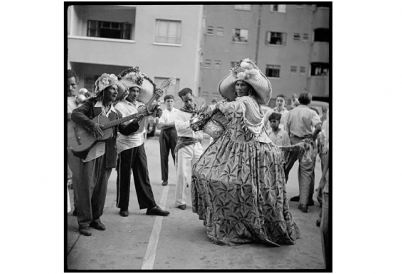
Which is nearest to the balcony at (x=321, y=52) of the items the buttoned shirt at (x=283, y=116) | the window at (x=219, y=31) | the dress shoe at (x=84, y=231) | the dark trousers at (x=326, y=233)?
the buttoned shirt at (x=283, y=116)

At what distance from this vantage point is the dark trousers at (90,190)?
15.3 ft

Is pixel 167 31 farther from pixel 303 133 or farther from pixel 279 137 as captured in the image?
pixel 303 133

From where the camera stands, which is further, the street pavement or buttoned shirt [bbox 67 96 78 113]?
buttoned shirt [bbox 67 96 78 113]

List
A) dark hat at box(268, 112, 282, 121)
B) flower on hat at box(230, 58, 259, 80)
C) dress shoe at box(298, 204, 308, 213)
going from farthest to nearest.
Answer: dark hat at box(268, 112, 282, 121) < dress shoe at box(298, 204, 308, 213) < flower on hat at box(230, 58, 259, 80)

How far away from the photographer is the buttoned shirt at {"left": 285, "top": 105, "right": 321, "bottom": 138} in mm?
4969

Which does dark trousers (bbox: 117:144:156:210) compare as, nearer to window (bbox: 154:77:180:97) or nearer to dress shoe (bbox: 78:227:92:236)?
dress shoe (bbox: 78:227:92:236)

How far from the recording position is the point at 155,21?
4.61m

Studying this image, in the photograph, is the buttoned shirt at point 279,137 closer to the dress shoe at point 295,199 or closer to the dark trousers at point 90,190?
the dress shoe at point 295,199

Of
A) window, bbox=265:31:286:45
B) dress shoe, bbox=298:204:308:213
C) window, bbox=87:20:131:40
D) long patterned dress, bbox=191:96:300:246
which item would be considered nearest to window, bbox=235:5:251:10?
window, bbox=265:31:286:45

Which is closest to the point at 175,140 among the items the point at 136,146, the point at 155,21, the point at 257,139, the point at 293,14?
the point at 136,146

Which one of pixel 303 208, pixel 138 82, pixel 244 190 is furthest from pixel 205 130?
pixel 303 208

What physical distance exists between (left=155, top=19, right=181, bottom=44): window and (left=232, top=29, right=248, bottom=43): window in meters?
0.50

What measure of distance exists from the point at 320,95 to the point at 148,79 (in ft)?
5.08

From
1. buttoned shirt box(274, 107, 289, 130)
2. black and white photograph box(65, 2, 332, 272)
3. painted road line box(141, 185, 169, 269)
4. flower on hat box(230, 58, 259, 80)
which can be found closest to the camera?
painted road line box(141, 185, 169, 269)
